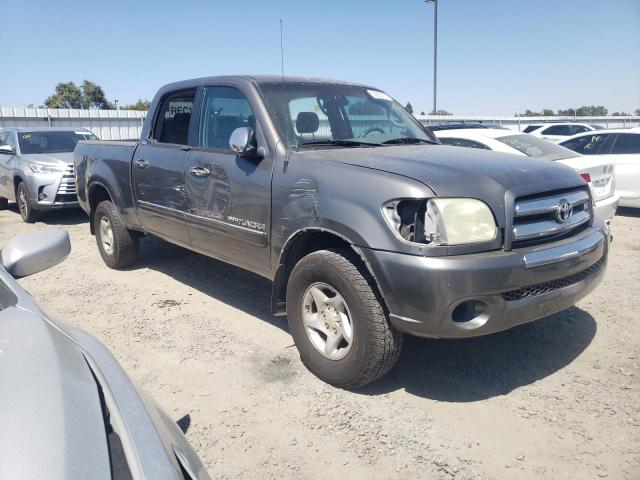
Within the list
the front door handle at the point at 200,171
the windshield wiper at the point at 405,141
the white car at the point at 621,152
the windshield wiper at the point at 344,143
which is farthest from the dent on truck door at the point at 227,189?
the white car at the point at 621,152

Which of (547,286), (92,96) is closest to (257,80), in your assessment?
(547,286)

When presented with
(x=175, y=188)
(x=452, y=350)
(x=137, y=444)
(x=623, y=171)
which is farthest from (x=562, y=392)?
(x=623, y=171)

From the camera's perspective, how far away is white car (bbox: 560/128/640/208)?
8766mm

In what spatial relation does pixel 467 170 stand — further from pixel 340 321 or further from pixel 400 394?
pixel 400 394

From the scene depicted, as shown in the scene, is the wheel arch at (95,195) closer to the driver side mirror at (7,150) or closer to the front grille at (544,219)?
the front grille at (544,219)

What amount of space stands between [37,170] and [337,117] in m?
6.88

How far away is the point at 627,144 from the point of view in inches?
363

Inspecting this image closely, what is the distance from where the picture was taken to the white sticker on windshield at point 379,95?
449 cm

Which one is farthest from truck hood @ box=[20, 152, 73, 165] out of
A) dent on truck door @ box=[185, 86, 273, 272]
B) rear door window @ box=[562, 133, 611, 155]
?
rear door window @ box=[562, 133, 611, 155]

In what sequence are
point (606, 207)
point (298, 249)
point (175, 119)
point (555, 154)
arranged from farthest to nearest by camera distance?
point (555, 154)
point (606, 207)
point (175, 119)
point (298, 249)

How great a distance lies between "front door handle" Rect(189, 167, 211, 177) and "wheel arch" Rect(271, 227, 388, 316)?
1041 millimetres

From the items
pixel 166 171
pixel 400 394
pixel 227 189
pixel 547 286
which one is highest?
pixel 166 171

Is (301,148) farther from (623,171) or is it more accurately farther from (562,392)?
(623,171)

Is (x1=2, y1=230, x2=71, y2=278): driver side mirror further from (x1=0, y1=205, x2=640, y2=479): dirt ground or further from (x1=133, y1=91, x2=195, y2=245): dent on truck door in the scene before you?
(x1=133, y1=91, x2=195, y2=245): dent on truck door
